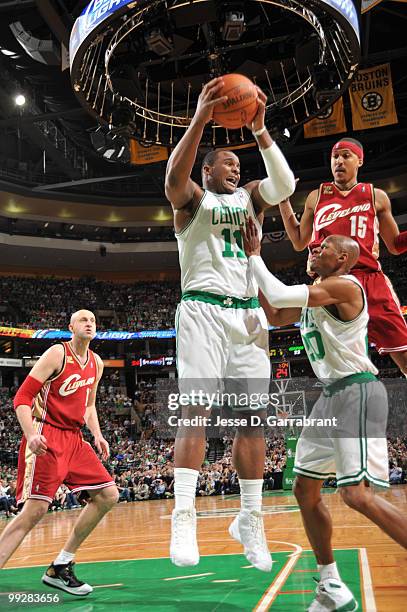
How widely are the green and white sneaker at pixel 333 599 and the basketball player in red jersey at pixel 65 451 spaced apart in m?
2.04

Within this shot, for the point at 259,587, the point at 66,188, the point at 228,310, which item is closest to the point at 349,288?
the point at 228,310

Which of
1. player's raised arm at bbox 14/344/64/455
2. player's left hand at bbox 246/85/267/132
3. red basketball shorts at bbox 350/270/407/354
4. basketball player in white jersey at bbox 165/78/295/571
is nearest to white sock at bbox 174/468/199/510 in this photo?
basketball player in white jersey at bbox 165/78/295/571

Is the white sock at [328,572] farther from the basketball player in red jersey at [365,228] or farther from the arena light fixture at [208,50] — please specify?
the arena light fixture at [208,50]

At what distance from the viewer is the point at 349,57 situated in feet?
24.4

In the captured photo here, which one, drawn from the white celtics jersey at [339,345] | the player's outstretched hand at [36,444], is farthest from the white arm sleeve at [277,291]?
the player's outstretched hand at [36,444]

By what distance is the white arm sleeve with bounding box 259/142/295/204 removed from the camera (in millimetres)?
3762

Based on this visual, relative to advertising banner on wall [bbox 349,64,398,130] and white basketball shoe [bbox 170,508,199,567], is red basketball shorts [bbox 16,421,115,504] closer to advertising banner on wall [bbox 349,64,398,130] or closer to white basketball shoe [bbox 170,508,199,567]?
white basketball shoe [bbox 170,508,199,567]

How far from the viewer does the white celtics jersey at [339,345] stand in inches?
155

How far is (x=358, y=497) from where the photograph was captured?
3555mm

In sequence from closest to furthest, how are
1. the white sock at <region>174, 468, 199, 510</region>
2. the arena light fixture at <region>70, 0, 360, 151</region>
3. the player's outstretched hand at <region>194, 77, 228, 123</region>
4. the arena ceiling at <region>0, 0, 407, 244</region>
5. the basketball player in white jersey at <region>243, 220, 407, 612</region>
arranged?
the white sock at <region>174, 468, 199, 510</region>
the player's outstretched hand at <region>194, 77, 228, 123</region>
the basketball player in white jersey at <region>243, 220, 407, 612</region>
the arena light fixture at <region>70, 0, 360, 151</region>
the arena ceiling at <region>0, 0, 407, 244</region>

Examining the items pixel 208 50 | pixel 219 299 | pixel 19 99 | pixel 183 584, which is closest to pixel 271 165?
pixel 219 299

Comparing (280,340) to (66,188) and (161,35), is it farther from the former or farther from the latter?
(161,35)

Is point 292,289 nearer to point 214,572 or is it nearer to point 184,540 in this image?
point 184,540

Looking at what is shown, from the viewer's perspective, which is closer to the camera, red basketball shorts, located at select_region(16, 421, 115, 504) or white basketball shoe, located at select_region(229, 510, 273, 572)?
white basketball shoe, located at select_region(229, 510, 273, 572)
